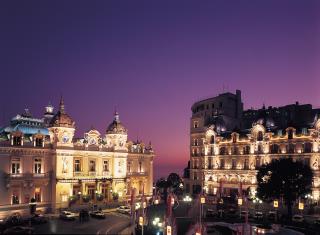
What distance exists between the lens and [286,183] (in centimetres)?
5822

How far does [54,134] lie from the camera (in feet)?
202

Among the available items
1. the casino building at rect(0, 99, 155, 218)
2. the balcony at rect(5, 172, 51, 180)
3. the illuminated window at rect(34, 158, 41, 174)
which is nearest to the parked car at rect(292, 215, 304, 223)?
the casino building at rect(0, 99, 155, 218)

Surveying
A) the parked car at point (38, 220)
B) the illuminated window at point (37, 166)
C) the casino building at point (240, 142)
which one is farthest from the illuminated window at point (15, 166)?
the casino building at point (240, 142)

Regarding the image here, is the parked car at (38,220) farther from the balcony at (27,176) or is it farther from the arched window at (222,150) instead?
the arched window at (222,150)

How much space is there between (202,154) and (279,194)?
33989 mm

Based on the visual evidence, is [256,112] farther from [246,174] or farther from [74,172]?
[74,172]

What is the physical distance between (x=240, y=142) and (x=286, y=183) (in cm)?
2494

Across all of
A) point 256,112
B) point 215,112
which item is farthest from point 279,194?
point 256,112

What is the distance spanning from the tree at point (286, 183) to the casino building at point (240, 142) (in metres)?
8.51

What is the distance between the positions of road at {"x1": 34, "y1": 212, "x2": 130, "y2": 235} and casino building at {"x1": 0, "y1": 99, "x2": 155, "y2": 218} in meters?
6.40

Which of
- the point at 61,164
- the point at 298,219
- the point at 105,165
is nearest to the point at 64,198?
the point at 61,164

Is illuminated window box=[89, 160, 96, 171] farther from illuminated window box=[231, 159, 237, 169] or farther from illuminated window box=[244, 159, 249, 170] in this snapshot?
illuminated window box=[244, 159, 249, 170]

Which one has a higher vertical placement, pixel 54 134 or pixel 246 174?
pixel 54 134

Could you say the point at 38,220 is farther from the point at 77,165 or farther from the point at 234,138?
the point at 234,138
